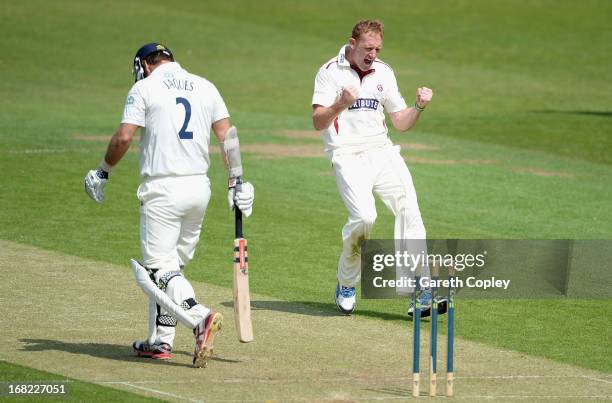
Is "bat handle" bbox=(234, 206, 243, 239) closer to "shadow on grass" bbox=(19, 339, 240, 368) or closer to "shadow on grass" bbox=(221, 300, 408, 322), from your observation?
"shadow on grass" bbox=(19, 339, 240, 368)

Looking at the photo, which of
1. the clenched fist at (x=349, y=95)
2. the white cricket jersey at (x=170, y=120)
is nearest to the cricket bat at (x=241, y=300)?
the white cricket jersey at (x=170, y=120)

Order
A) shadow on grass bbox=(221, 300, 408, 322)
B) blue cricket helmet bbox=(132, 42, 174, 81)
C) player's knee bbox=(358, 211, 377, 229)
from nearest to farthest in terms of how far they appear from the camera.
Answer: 1. blue cricket helmet bbox=(132, 42, 174, 81)
2. player's knee bbox=(358, 211, 377, 229)
3. shadow on grass bbox=(221, 300, 408, 322)

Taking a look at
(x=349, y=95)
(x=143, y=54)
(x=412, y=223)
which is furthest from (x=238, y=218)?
(x=412, y=223)

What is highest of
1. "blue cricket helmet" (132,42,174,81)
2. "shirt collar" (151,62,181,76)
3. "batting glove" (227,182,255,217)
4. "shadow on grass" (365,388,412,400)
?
"blue cricket helmet" (132,42,174,81)

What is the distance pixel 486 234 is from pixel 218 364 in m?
6.62

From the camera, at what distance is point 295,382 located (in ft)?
27.5

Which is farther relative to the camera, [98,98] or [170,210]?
[98,98]

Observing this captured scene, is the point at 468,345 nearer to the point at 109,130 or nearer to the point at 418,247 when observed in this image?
the point at 418,247

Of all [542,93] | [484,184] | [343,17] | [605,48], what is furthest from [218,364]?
[343,17]

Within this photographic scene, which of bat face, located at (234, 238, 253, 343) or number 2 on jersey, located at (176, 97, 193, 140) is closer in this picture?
bat face, located at (234, 238, 253, 343)

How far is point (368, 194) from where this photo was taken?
1067 cm

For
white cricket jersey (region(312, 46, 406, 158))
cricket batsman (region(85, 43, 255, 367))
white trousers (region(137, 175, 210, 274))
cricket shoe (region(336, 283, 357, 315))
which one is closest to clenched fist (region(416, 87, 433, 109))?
white cricket jersey (region(312, 46, 406, 158))

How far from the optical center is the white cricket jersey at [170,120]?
8.85 m

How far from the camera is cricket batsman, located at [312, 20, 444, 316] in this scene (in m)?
10.6
